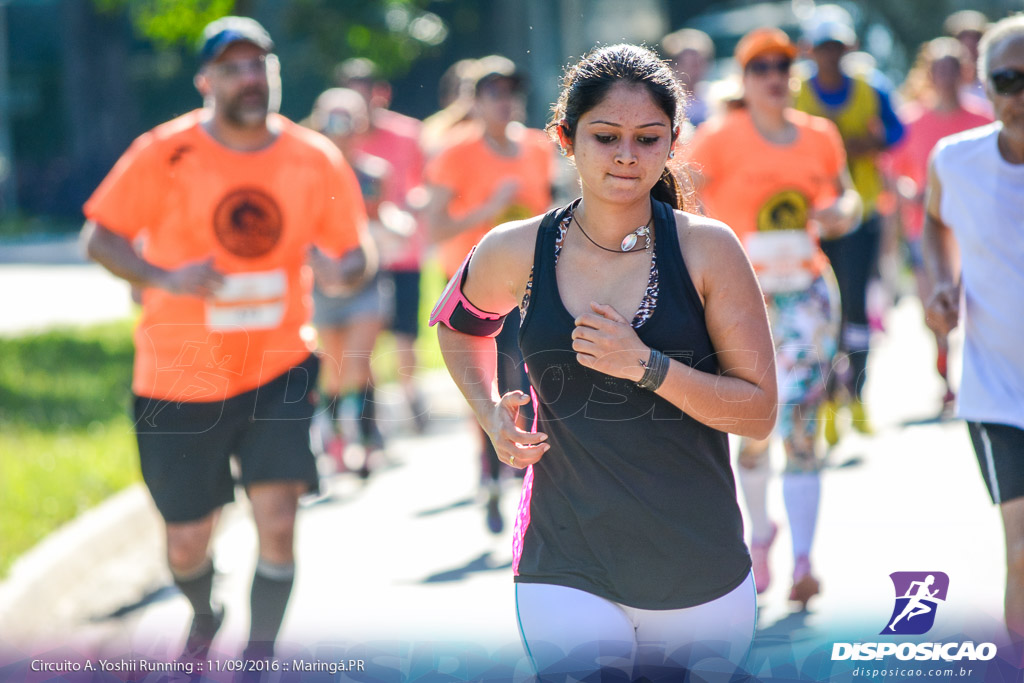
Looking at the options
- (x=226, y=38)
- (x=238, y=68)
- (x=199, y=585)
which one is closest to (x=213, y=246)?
(x=238, y=68)

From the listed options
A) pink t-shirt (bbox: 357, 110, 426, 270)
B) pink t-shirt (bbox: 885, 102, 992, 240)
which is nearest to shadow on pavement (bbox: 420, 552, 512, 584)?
pink t-shirt (bbox: 357, 110, 426, 270)

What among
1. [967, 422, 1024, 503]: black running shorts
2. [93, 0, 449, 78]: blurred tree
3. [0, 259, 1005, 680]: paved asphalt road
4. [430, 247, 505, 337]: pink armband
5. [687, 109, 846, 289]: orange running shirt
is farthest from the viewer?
[93, 0, 449, 78]: blurred tree

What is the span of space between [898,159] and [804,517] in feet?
16.9

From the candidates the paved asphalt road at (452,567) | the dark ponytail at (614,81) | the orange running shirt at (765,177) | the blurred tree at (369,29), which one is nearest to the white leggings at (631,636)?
the paved asphalt road at (452,567)

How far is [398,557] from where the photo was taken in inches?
266

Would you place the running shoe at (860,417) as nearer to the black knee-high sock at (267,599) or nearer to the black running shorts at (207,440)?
the black running shorts at (207,440)

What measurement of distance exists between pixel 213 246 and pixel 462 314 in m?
1.81

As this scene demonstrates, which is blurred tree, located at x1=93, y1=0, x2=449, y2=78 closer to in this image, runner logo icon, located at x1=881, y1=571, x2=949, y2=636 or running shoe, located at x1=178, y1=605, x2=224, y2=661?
running shoe, located at x1=178, y1=605, x2=224, y2=661

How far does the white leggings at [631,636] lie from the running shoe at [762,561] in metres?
2.70

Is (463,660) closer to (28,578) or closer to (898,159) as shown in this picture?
(28,578)

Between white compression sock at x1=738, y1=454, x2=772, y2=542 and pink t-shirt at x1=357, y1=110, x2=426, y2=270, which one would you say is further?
pink t-shirt at x1=357, y1=110, x2=426, y2=270

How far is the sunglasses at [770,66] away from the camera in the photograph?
601 centimetres

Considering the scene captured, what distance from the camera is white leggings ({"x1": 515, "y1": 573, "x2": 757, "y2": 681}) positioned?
306cm

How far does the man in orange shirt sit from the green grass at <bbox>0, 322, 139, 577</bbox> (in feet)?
5.21
